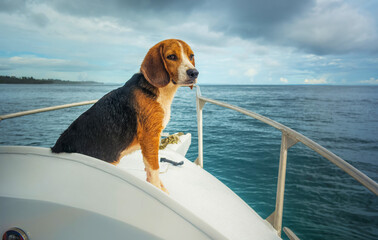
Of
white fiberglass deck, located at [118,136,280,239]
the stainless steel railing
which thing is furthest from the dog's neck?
the stainless steel railing

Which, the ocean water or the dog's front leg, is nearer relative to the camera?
the dog's front leg

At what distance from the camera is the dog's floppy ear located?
100 cm

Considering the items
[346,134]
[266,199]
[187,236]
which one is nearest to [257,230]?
[187,236]

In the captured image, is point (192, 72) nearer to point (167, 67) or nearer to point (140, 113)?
point (167, 67)

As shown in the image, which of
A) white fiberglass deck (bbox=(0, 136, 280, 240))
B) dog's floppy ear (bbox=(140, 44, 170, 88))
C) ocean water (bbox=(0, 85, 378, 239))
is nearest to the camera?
white fiberglass deck (bbox=(0, 136, 280, 240))

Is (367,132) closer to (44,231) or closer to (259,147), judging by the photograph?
(259,147)

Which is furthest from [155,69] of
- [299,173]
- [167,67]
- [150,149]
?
[299,173]

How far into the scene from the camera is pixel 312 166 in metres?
7.32

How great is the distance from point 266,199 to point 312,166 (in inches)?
145

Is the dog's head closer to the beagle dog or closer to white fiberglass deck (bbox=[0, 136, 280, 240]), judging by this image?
the beagle dog

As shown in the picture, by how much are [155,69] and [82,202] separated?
646 mm

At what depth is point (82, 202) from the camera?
61 centimetres

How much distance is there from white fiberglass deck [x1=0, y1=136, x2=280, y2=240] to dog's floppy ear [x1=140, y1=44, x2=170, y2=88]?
1.56 ft

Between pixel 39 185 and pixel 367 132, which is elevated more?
pixel 39 185
